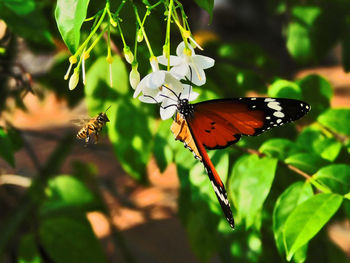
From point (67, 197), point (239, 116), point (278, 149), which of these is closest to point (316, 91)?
point (278, 149)

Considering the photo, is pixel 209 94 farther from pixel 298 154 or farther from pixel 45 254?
pixel 45 254

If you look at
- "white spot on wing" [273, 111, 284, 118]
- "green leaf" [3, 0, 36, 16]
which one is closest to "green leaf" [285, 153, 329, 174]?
"white spot on wing" [273, 111, 284, 118]

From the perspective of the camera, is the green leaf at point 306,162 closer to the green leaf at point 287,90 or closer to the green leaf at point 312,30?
the green leaf at point 287,90

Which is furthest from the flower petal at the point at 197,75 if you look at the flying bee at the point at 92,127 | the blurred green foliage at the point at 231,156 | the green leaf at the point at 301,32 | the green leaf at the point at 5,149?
the green leaf at the point at 301,32

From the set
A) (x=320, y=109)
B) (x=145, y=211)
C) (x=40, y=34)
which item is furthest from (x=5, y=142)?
(x=145, y=211)

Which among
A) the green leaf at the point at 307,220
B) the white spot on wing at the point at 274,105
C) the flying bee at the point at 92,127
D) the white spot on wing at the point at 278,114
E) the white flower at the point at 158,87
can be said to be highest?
the white flower at the point at 158,87

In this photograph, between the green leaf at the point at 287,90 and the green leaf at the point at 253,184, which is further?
the green leaf at the point at 287,90
